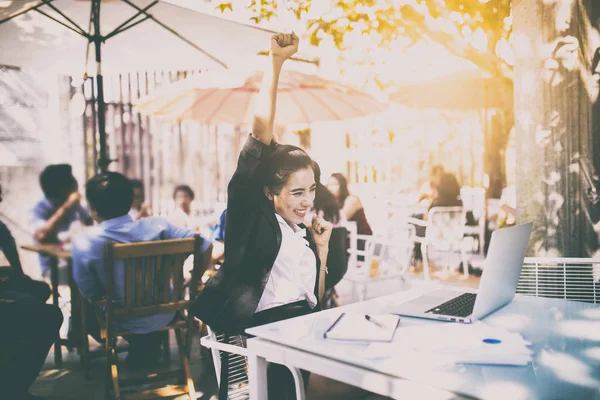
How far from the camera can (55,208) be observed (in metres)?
4.91

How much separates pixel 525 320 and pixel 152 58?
4.33 m

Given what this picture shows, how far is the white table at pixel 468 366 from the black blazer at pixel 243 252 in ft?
0.97

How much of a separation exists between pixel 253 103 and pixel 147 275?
8.21 feet

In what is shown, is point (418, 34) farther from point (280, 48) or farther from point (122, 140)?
point (122, 140)

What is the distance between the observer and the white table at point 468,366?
47.7 inches

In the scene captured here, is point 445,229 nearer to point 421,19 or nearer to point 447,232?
point 447,232

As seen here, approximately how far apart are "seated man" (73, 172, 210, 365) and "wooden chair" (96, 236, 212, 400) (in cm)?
9

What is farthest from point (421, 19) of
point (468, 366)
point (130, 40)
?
point (468, 366)

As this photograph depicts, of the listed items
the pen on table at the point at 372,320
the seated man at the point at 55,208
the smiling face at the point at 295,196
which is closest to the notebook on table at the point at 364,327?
the pen on table at the point at 372,320

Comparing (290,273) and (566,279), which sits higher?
A: (290,273)

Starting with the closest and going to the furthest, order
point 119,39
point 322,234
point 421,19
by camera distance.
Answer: point 322,234
point 421,19
point 119,39

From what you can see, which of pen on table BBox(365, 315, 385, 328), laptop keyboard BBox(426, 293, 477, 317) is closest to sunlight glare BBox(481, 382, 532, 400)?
pen on table BBox(365, 315, 385, 328)

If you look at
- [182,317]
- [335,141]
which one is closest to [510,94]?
[182,317]

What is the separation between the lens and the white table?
3.97ft
